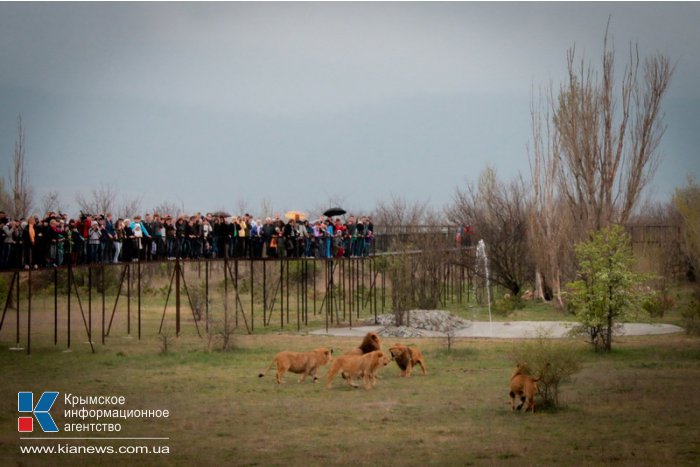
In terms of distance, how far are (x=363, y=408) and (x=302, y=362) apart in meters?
3.76

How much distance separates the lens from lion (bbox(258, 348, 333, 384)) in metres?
23.7

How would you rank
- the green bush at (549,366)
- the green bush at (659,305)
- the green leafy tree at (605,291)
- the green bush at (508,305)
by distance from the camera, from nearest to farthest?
the green bush at (549,366) → the green leafy tree at (605,291) → the green bush at (659,305) → the green bush at (508,305)

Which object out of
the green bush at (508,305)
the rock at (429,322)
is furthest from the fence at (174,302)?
the green bush at (508,305)

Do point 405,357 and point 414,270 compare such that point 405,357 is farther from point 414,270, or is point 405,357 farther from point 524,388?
point 414,270

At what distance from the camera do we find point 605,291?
29.2 m

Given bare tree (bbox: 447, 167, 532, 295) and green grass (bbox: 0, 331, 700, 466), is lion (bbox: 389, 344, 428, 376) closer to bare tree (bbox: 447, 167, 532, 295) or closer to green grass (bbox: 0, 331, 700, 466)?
green grass (bbox: 0, 331, 700, 466)

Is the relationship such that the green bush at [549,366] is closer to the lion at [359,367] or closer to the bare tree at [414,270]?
the lion at [359,367]

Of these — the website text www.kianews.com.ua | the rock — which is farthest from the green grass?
the rock

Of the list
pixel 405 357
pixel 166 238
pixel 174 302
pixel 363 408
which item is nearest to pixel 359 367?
pixel 405 357

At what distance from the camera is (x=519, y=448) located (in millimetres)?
16703

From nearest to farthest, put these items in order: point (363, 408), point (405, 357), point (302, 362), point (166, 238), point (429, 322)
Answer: point (363, 408) < point (302, 362) < point (405, 357) < point (166, 238) < point (429, 322)

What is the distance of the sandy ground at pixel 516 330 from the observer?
116ft

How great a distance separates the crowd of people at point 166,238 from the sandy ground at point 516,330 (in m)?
3.69

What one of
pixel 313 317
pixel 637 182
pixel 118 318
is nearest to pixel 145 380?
pixel 118 318
